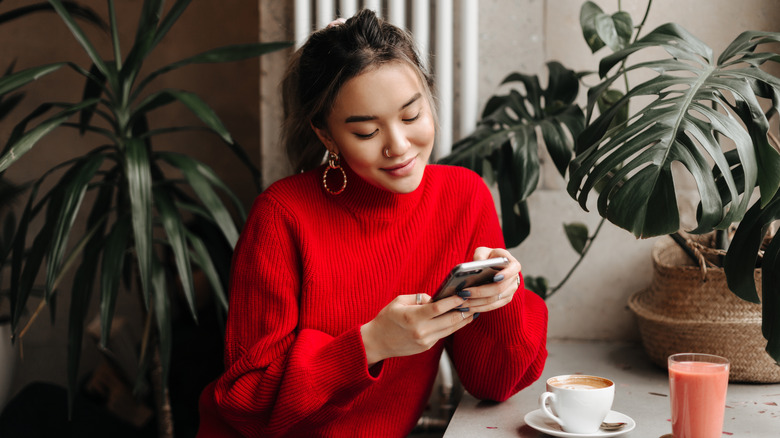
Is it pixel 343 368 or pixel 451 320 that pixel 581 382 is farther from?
pixel 343 368

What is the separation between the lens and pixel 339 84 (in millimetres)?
1154

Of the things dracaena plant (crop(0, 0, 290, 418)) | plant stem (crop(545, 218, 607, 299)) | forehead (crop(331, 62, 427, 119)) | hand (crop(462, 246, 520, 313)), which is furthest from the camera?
plant stem (crop(545, 218, 607, 299))

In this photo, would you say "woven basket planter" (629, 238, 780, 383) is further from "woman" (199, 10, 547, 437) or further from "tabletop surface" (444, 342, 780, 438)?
"woman" (199, 10, 547, 437)

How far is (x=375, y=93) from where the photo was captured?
113 cm

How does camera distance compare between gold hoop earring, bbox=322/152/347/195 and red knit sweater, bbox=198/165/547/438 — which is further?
gold hoop earring, bbox=322/152/347/195

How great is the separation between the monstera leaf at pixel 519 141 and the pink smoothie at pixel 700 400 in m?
0.52

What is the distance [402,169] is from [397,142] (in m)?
0.06

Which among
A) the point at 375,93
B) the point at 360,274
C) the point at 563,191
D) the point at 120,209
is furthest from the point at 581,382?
the point at 120,209

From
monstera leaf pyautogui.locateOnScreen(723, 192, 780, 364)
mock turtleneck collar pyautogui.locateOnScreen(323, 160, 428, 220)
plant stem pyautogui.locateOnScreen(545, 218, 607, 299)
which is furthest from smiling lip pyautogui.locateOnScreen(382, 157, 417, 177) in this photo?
plant stem pyautogui.locateOnScreen(545, 218, 607, 299)

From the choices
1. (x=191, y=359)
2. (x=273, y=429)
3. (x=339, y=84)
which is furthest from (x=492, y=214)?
(x=191, y=359)

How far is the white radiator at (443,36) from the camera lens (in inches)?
66.5

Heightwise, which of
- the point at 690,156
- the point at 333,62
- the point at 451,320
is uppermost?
the point at 333,62

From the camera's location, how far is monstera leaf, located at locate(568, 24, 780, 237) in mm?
930

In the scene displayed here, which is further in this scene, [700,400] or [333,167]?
[333,167]
